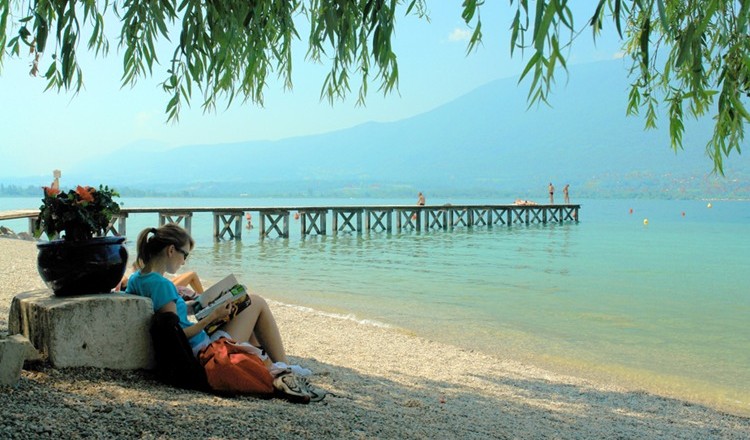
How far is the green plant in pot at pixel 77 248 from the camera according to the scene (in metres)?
3.49

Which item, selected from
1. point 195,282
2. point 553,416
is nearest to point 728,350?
point 553,416

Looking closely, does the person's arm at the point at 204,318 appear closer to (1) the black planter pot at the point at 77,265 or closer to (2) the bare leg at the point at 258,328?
(2) the bare leg at the point at 258,328

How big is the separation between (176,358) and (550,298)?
10.9 meters

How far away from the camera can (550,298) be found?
1342 cm

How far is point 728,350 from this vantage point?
8820 mm

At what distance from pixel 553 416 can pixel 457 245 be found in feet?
75.3

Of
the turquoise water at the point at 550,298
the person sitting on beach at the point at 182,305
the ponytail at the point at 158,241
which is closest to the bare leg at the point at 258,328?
the person sitting on beach at the point at 182,305

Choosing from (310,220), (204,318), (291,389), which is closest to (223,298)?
(204,318)

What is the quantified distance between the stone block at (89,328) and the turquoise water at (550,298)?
498 cm

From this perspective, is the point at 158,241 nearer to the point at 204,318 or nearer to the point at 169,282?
the point at 169,282

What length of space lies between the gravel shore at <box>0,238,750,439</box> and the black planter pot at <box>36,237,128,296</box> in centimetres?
43

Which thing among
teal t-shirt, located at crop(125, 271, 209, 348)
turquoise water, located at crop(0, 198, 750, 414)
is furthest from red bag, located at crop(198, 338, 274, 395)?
turquoise water, located at crop(0, 198, 750, 414)

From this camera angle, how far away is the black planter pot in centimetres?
348

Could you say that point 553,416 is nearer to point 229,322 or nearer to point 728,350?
point 229,322
